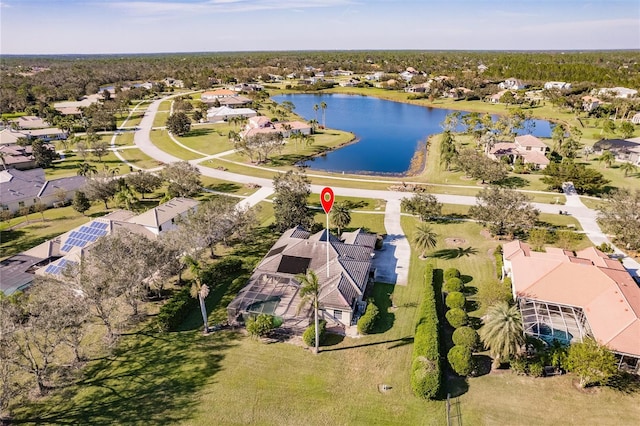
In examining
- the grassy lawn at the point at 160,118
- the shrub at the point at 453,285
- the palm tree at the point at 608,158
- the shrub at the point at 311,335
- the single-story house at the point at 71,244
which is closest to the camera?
the shrub at the point at 311,335

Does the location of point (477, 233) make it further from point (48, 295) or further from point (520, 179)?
point (48, 295)

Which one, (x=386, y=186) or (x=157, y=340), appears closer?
(x=157, y=340)

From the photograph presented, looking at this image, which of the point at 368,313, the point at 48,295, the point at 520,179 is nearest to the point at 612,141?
the point at 520,179

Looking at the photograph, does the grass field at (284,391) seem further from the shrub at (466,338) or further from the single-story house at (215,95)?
the single-story house at (215,95)

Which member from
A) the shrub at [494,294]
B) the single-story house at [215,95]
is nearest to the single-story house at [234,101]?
the single-story house at [215,95]

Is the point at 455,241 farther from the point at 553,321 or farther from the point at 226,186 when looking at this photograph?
the point at 226,186

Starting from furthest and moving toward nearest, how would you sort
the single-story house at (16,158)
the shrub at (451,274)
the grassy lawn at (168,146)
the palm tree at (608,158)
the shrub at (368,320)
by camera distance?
the grassy lawn at (168,146), the single-story house at (16,158), the palm tree at (608,158), the shrub at (451,274), the shrub at (368,320)
